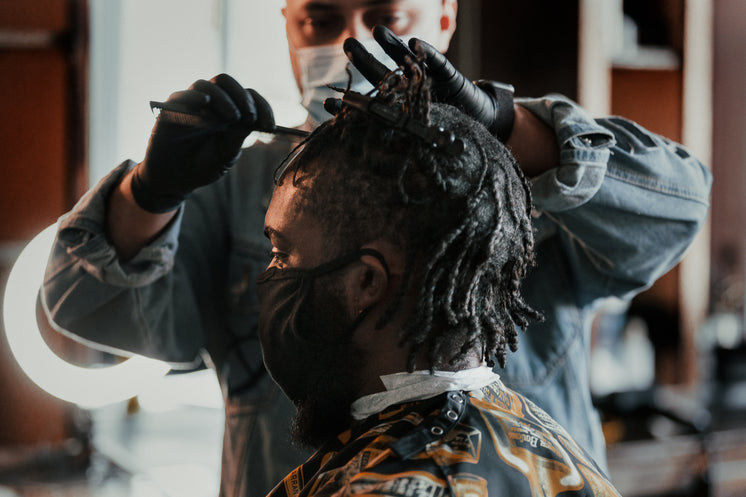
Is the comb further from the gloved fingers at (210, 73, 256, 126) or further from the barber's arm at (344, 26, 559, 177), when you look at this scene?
the barber's arm at (344, 26, 559, 177)

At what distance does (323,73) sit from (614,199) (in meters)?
0.60

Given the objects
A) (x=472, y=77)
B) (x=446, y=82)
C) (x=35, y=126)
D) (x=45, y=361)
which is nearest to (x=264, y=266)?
(x=446, y=82)

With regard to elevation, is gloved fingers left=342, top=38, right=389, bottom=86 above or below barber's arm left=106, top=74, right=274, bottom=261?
above

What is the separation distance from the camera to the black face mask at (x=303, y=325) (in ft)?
3.64

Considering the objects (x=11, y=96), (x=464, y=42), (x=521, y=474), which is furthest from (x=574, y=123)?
(x=11, y=96)

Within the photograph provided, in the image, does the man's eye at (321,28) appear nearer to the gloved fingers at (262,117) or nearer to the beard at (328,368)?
the gloved fingers at (262,117)

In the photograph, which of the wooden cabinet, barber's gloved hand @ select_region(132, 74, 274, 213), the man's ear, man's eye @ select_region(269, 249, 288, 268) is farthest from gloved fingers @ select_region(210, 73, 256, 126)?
the wooden cabinet

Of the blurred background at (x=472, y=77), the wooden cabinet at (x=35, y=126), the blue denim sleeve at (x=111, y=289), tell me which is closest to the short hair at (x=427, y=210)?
the blue denim sleeve at (x=111, y=289)

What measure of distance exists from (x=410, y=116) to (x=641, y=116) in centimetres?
261

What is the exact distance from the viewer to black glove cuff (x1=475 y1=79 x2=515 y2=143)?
1278 mm

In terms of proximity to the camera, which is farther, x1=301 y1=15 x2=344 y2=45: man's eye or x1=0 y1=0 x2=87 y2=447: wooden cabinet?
x1=0 y1=0 x2=87 y2=447: wooden cabinet

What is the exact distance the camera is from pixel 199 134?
1.23 meters

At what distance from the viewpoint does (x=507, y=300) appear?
3.80 ft

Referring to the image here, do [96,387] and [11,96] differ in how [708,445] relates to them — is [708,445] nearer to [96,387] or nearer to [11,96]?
[96,387]
